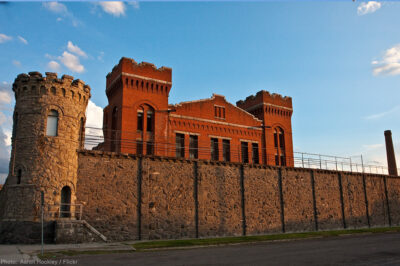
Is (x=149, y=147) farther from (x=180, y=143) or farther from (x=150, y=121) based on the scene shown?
(x=180, y=143)

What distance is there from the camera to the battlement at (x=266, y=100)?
3694 cm

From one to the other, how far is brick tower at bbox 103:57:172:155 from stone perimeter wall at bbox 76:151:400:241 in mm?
5508

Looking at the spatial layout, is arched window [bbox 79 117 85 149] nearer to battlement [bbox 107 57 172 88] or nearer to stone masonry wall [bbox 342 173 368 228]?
battlement [bbox 107 57 172 88]

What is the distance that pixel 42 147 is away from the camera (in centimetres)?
1870

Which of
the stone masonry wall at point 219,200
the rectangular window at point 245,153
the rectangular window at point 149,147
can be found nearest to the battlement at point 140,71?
the rectangular window at point 149,147

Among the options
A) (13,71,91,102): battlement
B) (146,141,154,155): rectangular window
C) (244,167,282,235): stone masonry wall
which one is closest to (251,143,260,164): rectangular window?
(244,167,282,235): stone masonry wall

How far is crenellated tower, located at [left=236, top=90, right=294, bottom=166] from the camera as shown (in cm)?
3562

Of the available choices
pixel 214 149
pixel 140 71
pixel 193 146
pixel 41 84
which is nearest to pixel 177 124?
pixel 193 146

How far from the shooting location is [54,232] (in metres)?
17.6

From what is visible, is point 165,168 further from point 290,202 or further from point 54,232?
point 290,202

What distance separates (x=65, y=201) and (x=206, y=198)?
31.6 feet

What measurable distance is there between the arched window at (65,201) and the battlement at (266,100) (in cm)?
2354

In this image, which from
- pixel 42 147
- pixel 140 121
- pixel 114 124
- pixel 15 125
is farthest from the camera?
pixel 114 124

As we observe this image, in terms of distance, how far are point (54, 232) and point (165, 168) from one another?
7.98 metres
